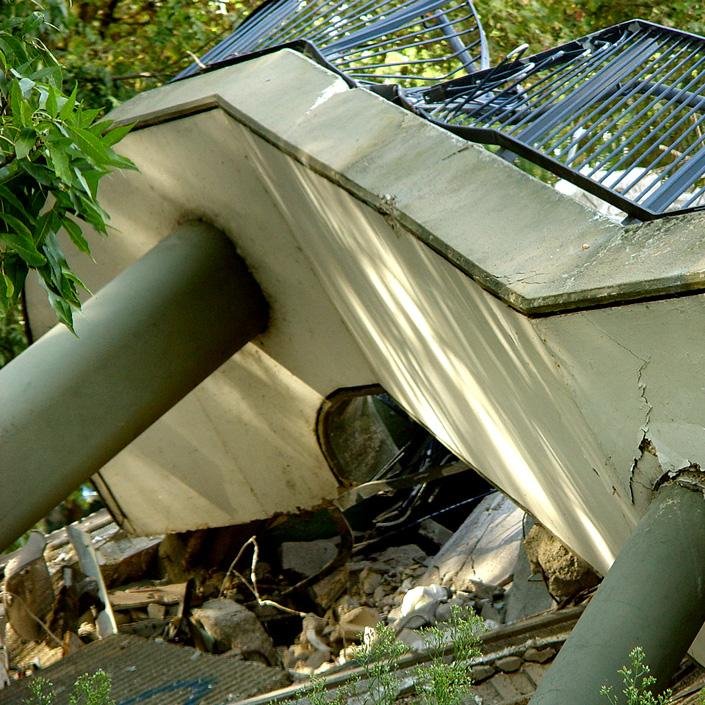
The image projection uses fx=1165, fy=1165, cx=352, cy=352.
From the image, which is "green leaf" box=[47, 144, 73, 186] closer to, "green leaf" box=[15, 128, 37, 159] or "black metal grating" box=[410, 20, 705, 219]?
"green leaf" box=[15, 128, 37, 159]

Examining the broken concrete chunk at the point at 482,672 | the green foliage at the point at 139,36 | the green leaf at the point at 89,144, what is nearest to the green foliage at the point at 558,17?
the green foliage at the point at 139,36

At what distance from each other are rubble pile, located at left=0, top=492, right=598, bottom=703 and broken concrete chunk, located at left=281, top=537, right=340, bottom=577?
0.04ft

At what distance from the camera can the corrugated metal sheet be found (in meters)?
5.35

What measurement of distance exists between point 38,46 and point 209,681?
321cm

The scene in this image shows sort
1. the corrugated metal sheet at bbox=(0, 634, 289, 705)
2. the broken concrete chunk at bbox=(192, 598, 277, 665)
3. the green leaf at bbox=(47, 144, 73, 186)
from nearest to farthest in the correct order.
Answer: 1. the green leaf at bbox=(47, 144, 73, 186)
2. the corrugated metal sheet at bbox=(0, 634, 289, 705)
3. the broken concrete chunk at bbox=(192, 598, 277, 665)

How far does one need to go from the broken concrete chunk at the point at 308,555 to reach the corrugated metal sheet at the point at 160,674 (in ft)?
6.34

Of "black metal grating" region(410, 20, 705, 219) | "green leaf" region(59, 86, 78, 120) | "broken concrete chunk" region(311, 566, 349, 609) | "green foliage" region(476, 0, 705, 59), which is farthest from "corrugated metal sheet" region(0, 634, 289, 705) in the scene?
"green foliage" region(476, 0, 705, 59)

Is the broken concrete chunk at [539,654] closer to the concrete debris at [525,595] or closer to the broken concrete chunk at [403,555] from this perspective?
the concrete debris at [525,595]

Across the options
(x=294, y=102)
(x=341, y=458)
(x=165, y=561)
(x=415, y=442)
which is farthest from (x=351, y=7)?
(x=165, y=561)

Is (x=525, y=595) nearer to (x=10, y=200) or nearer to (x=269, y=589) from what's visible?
(x=269, y=589)

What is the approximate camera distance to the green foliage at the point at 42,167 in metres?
2.77

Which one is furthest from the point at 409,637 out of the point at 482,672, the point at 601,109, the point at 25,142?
the point at 25,142

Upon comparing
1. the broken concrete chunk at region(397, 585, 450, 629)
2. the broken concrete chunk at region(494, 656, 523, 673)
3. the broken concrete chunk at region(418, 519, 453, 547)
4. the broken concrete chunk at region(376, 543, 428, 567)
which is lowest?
the broken concrete chunk at region(418, 519, 453, 547)

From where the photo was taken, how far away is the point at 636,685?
260 cm
